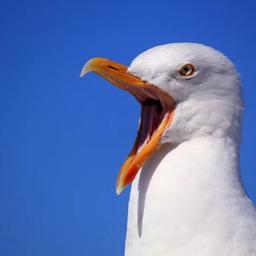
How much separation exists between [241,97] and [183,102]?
0.48 metres

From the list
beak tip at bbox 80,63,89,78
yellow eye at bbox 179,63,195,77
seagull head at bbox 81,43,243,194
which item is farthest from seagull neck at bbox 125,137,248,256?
beak tip at bbox 80,63,89,78

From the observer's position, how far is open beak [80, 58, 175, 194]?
4.61 metres

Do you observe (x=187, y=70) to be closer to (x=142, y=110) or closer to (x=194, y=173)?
(x=142, y=110)

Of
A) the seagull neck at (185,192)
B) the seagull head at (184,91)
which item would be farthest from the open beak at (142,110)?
the seagull neck at (185,192)

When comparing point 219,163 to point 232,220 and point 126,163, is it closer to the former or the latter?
point 232,220

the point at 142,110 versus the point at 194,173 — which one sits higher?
the point at 142,110

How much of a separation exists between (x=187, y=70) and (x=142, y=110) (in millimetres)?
560

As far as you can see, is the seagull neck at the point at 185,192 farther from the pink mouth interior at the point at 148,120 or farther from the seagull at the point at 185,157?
the pink mouth interior at the point at 148,120

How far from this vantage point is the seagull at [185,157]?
4152 mm

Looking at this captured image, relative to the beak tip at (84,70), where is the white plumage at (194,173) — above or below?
below

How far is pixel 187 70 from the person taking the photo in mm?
4594

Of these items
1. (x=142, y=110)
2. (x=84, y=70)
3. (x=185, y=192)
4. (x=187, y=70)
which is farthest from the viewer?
(x=142, y=110)

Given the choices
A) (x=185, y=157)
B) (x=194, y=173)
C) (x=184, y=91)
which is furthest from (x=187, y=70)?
(x=194, y=173)

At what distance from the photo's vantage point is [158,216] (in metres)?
4.30
